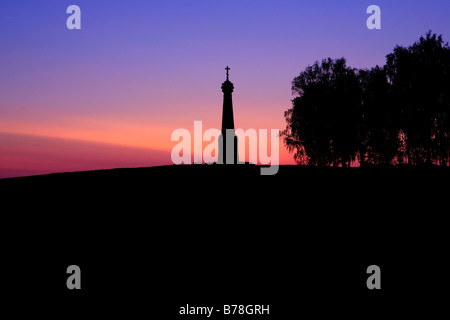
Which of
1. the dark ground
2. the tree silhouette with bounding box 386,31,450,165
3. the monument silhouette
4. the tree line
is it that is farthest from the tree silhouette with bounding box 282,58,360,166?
the dark ground

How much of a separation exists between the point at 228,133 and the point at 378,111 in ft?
40.1

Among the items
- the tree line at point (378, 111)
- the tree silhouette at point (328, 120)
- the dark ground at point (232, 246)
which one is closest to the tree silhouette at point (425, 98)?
the tree line at point (378, 111)

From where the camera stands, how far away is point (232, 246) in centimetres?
789

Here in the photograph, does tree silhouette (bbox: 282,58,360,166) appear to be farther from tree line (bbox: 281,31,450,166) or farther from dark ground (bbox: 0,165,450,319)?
dark ground (bbox: 0,165,450,319)

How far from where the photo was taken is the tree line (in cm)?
2656

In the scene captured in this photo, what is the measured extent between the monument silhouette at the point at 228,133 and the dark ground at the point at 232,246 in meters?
10.3

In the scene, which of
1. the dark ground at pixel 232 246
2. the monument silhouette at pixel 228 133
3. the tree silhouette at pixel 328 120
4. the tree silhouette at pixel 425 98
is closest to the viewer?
the dark ground at pixel 232 246

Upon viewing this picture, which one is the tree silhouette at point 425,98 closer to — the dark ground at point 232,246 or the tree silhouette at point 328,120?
the tree silhouette at point 328,120

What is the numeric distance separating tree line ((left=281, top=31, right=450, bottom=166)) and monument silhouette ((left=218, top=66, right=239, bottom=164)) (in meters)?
8.96

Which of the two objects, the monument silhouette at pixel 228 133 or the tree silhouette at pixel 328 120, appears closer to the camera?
the monument silhouette at pixel 228 133

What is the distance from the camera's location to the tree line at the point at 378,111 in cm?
2656

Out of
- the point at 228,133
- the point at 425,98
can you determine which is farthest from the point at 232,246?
the point at 425,98

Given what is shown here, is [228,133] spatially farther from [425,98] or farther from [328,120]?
[425,98]
